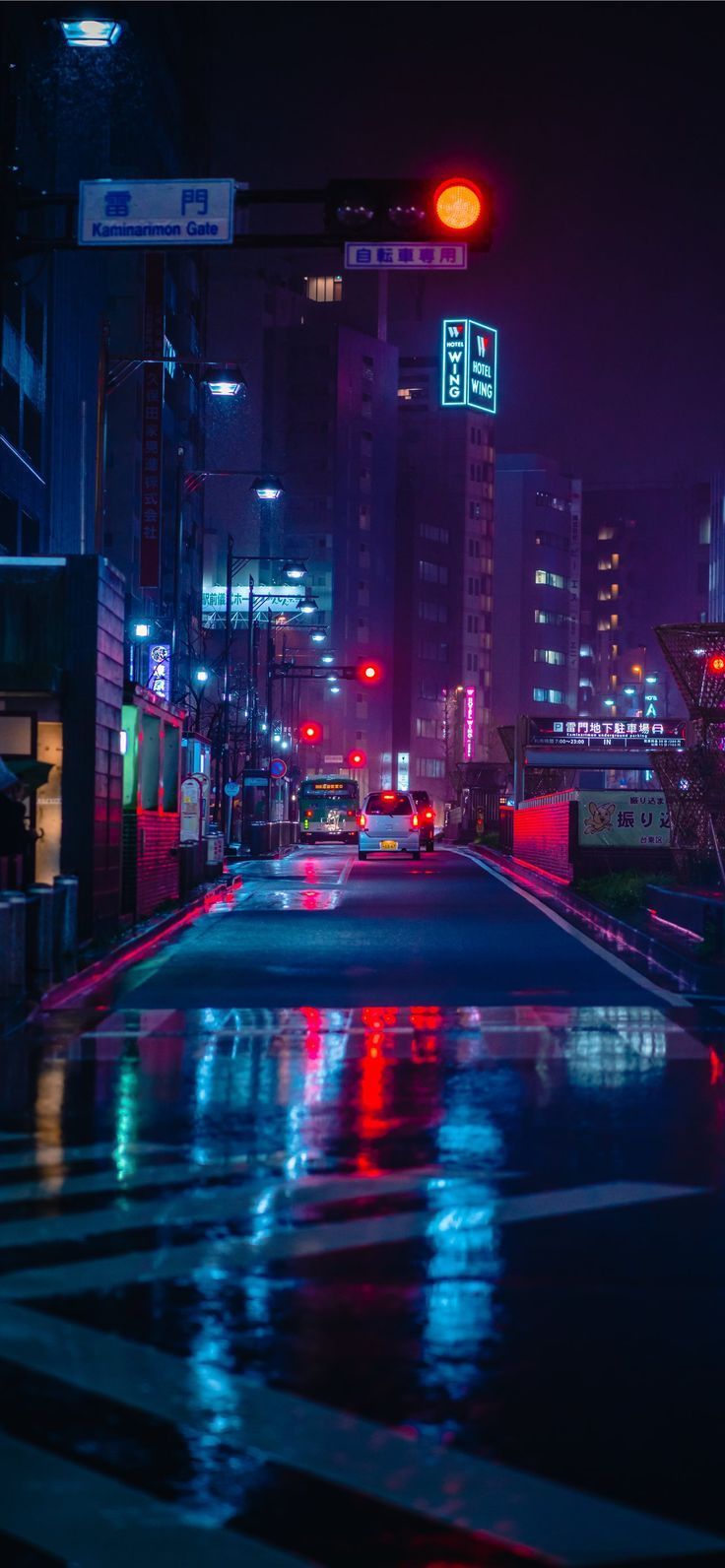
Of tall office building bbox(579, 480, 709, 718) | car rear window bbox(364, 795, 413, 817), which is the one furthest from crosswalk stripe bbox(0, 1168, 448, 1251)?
tall office building bbox(579, 480, 709, 718)

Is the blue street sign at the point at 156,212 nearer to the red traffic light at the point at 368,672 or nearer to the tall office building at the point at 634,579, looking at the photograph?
the red traffic light at the point at 368,672

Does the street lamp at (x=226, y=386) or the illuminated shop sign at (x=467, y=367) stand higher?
the illuminated shop sign at (x=467, y=367)

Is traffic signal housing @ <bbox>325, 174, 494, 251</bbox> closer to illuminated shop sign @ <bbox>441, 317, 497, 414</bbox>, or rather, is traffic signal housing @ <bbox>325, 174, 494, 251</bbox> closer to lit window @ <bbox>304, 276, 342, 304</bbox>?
illuminated shop sign @ <bbox>441, 317, 497, 414</bbox>

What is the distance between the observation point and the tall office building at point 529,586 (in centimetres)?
16088

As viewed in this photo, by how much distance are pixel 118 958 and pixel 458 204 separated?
9807 millimetres

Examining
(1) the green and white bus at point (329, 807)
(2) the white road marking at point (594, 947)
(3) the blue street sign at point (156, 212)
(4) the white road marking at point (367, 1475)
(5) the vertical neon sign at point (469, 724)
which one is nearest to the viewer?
(4) the white road marking at point (367, 1475)

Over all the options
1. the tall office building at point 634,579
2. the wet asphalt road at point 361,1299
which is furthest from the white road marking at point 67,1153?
the tall office building at point 634,579

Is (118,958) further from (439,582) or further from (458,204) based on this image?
(439,582)

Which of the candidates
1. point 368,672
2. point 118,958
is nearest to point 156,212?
point 118,958

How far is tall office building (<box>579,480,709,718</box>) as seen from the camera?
179 metres

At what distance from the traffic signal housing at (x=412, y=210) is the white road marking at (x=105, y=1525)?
40.1 feet

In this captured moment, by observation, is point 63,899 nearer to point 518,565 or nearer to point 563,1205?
point 563,1205

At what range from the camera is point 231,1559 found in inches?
162

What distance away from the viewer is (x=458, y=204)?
1521 cm
